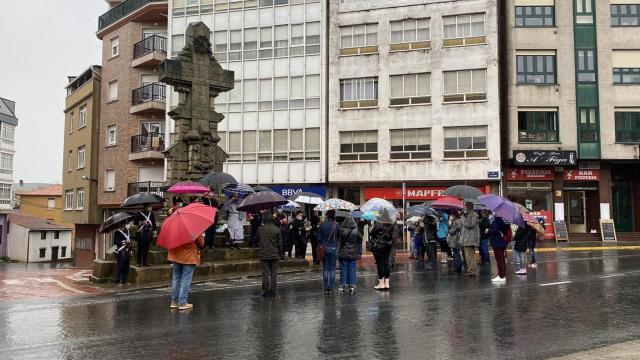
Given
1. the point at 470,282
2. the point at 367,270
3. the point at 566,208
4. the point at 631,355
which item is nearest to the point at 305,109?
the point at 566,208

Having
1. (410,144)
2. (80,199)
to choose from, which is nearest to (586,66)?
(410,144)

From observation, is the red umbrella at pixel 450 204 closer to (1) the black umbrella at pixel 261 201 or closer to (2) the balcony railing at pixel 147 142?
(1) the black umbrella at pixel 261 201

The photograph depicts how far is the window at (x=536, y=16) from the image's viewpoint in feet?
111

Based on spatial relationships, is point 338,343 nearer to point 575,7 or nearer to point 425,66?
point 425,66

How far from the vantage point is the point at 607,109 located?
32750mm

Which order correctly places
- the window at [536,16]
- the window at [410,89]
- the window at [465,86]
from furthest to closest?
1. the window at [410,89]
2. the window at [536,16]
3. the window at [465,86]

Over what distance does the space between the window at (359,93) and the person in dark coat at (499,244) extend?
888 inches

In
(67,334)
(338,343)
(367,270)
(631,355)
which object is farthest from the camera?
(367,270)

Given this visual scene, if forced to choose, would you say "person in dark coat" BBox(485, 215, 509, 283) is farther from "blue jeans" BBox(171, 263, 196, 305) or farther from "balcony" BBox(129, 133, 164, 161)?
"balcony" BBox(129, 133, 164, 161)

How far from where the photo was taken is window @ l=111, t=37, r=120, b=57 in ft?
134

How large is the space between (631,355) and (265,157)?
31.3 m

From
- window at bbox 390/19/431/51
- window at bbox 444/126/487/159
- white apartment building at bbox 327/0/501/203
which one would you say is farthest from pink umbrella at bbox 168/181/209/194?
window at bbox 390/19/431/51

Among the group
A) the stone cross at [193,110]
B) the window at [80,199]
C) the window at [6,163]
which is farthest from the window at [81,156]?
the stone cross at [193,110]

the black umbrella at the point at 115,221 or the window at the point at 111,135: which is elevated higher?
the window at the point at 111,135
